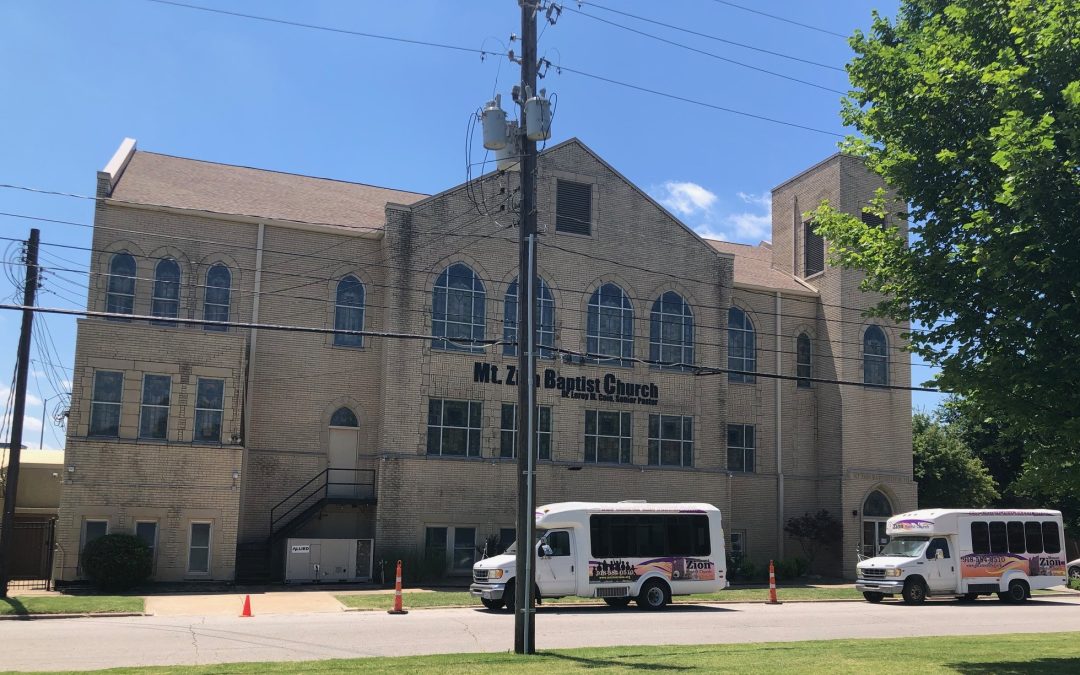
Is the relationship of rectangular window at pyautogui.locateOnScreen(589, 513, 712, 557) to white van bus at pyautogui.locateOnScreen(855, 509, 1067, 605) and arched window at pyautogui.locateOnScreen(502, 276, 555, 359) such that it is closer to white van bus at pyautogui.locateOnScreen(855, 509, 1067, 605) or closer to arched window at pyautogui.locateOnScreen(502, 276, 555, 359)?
white van bus at pyautogui.locateOnScreen(855, 509, 1067, 605)

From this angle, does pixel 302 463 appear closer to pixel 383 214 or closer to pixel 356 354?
pixel 356 354

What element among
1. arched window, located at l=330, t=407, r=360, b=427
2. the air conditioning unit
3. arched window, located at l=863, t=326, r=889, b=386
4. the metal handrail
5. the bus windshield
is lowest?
the air conditioning unit

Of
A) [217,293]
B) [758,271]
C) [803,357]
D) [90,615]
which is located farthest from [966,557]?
[217,293]

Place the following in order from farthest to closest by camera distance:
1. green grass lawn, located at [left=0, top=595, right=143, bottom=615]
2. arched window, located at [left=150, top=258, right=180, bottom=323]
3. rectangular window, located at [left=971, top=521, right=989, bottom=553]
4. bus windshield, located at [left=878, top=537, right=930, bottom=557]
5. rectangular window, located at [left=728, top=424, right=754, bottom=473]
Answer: rectangular window, located at [left=728, top=424, right=754, bottom=473] → arched window, located at [left=150, top=258, right=180, bottom=323] → rectangular window, located at [left=971, top=521, right=989, bottom=553] → bus windshield, located at [left=878, top=537, right=930, bottom=557] → green grass lawn, located at [left=0, top=595, right=143, bottom=615]

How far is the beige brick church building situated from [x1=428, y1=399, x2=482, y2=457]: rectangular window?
0.23 feet

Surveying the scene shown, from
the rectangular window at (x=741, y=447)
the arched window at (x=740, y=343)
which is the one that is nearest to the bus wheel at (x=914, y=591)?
the rectangular window at (x=741, y=447)

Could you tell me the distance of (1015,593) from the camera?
1149 inches

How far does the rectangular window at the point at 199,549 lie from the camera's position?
2941 cm

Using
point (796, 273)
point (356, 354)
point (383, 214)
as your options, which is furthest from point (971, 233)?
point (796, 273)

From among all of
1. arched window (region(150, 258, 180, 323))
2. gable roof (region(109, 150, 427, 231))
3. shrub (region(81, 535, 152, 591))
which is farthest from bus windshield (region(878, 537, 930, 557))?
arched window (region(150, 258, 180, 323))

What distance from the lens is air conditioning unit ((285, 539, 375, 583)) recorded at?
2941cm

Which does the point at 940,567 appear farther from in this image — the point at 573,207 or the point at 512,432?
the point at 573,207

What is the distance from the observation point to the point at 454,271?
33.0 m

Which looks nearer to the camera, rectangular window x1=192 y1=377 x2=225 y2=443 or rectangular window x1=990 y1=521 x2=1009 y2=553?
rectangular window x1=990 y1=521 x2=1009 y2=553
